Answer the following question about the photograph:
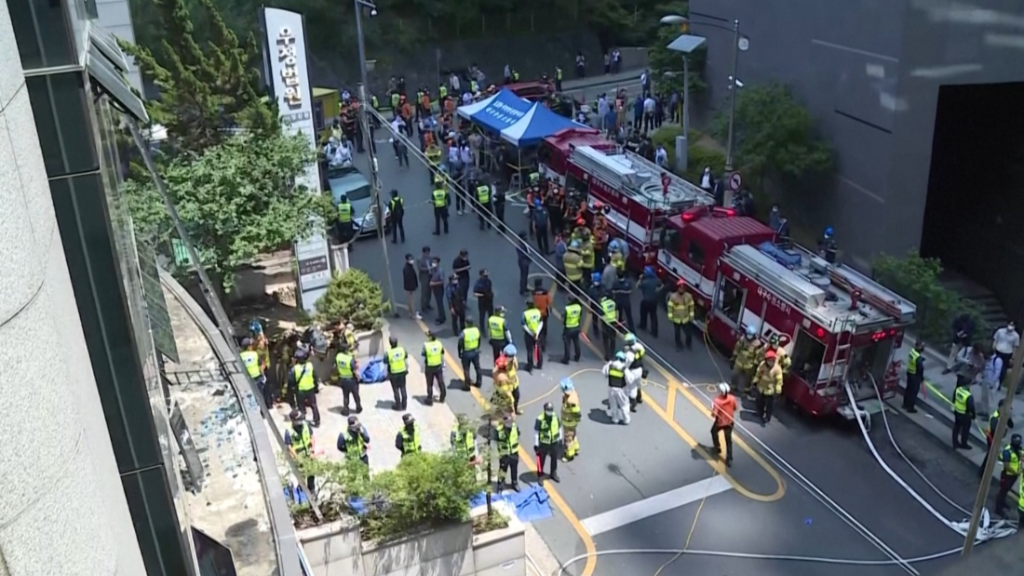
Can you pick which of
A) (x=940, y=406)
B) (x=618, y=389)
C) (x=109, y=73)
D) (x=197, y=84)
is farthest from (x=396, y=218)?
(x=109, y=73)

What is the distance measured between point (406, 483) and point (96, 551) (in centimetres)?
732

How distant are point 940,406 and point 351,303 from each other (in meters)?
10.5

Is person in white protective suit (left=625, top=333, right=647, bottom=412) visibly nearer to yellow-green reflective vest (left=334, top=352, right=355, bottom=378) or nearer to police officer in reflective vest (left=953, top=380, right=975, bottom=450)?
yellow-green reflective vest (left=334, top=352, right=355, bottom=378)

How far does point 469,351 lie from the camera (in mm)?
16375

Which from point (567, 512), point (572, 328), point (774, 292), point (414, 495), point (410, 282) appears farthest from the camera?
point (410, 282)

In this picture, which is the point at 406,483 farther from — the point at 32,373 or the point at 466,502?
the point at 32,373

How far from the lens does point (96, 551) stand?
3756 mm

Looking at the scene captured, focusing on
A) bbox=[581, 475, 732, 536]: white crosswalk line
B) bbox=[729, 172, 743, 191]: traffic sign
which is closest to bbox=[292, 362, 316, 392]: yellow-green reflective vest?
bbox=[581, 475, 732, 536]: white crosswalk line

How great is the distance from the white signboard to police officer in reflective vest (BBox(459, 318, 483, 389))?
3.45 metres

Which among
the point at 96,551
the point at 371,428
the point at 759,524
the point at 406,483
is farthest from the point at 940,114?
the point at 96,551

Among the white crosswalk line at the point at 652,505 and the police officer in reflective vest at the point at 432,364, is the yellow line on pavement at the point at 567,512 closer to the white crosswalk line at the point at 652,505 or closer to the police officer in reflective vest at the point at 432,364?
the white crosswalk line at the point at 652,505

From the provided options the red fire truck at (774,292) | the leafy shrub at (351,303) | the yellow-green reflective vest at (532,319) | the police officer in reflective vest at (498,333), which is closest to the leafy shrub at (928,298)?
the red fire truck at (774,292)

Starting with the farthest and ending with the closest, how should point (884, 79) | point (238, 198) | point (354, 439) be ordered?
point (884, 79) → point (238, 198) → point (354, 439)

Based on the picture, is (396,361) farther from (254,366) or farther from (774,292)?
(774,292)
